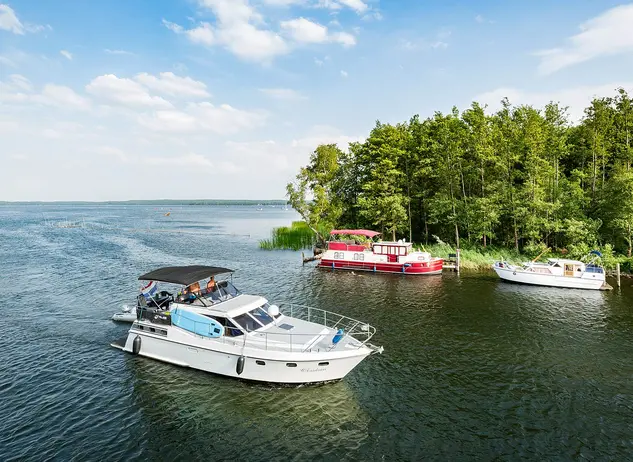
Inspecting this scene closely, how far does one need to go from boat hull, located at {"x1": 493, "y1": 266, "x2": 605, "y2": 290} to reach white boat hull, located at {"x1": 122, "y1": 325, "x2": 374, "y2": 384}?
80.6 feet

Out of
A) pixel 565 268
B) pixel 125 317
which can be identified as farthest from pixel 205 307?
pixel 565 268

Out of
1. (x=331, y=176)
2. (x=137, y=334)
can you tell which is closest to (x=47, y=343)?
(x=137, y=334)

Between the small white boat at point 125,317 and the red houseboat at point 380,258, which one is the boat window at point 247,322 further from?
the red houseboat at point 380,258

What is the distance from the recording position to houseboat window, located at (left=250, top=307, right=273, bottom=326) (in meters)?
18.3

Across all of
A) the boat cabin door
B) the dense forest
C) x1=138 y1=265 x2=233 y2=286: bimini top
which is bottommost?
the boat cabin door

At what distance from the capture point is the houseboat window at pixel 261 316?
59.9 ft

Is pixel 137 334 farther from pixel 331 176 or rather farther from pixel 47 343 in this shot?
pixel 331 176

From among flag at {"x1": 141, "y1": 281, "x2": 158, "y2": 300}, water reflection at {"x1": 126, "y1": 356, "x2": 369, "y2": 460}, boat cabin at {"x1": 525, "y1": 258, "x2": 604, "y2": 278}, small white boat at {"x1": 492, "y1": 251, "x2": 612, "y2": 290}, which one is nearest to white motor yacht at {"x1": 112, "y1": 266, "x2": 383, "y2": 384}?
flag at {"x1": 141, "y1": 281, "x2": 158, "y2": 300}

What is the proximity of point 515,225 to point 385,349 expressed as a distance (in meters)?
31.0

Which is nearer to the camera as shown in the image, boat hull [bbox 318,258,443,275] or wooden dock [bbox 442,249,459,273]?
boat hull [bbox 318,258,443,275]

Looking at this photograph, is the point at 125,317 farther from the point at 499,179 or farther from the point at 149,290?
the point at 499,179

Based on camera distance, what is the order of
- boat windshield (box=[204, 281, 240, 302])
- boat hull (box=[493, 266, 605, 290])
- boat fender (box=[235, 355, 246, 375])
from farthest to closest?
boat hull (box=[493, 266, 605, 290]) < boat windshield (box=[204, 281, 240, 302]) < boat fender (box=[235, 355, 246, 375])

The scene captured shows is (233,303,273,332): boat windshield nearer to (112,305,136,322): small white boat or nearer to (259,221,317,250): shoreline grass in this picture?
(112,305,136,322): small white boat

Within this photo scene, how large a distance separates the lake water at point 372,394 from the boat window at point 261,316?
302cm
